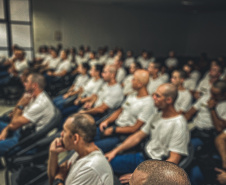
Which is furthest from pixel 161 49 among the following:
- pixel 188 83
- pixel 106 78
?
pixel 106 78

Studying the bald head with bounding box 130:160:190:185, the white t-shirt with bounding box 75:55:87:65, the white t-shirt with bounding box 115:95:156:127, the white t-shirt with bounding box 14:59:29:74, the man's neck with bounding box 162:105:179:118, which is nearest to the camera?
the bald head with bounding box 130:160:190:185

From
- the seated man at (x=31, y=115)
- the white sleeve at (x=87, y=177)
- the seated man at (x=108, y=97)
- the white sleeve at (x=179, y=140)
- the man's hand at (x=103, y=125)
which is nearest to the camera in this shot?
the white sleeve at (x=87, y=177)

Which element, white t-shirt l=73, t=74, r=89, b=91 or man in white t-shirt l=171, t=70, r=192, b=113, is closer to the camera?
man in white t-shirt l=171, t=70, r=192, b=113

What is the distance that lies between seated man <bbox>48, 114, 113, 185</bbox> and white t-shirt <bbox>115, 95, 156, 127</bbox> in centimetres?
97

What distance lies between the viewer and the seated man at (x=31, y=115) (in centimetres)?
198

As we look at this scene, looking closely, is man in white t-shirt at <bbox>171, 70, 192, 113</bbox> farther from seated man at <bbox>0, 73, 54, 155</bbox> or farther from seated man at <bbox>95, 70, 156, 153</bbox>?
seated man at <bbox>0, 73, 54, 155</bbox>

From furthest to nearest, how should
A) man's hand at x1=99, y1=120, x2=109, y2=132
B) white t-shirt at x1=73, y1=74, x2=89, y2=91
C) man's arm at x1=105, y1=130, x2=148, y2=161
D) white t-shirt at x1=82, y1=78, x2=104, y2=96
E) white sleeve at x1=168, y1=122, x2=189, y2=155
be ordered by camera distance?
white t-shirt at x1=73, y1=74, x2=89, y2=91 → white t-shirt at x1=82, y1=78, x2=104, y2=96 → man's hand at x1=99, y1=120, x2=109, y2=132 → man's arm at x1=105, y1=130, x2=148, y2=161 → white sleeve at x1=168, y1=122, x2=189, y2=155

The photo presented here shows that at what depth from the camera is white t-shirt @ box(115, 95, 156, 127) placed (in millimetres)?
2132

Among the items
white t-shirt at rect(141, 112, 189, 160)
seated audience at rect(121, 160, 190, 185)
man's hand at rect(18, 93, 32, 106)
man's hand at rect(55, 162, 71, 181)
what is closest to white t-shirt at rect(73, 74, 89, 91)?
man's hand at rect(18, 93, 32, 106)

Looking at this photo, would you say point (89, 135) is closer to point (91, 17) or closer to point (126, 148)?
point (126, 148)

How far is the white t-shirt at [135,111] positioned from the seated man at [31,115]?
0.83m

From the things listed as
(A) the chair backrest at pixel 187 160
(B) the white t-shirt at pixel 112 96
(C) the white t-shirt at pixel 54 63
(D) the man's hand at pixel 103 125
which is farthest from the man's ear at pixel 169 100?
(C) the white t-shirt at pixel 54 63

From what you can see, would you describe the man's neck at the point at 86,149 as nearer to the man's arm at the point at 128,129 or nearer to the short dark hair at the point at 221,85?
the man's arm at the point at 128,129

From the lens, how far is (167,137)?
1.57 meters
